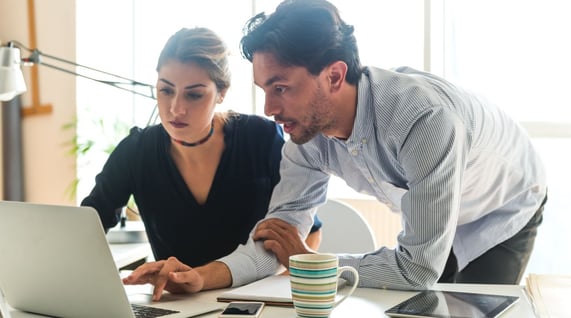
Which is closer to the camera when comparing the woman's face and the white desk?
the white desk

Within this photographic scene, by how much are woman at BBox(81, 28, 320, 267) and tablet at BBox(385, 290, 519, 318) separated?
60 cm

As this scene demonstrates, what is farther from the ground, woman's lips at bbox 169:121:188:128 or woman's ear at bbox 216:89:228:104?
woman's ear at bbox 216:89:228:104

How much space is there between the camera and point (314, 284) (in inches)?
46.0

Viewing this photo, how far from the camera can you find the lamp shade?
2.25 m

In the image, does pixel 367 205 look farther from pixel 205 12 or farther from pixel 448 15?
pixel 205 12

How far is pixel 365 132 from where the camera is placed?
62.9 inches

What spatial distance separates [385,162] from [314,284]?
510 mm

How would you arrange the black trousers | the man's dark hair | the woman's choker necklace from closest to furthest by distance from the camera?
the man's dark hair, the black trousers, the woman's choker necklace

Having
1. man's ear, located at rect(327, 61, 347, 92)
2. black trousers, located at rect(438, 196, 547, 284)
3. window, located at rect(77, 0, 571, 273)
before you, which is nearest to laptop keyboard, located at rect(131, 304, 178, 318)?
man's ear, located at rect(327, 61, 347, 92)

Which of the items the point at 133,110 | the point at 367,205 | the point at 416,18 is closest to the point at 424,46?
the point at 416,18

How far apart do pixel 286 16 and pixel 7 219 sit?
2.43 feet

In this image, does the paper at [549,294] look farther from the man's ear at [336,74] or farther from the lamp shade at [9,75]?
the lamp shade at [9,75]

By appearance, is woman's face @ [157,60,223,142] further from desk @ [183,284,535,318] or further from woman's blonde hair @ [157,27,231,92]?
desk @ [183,284,535,318]

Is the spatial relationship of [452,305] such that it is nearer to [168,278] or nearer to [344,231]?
[168,278]
